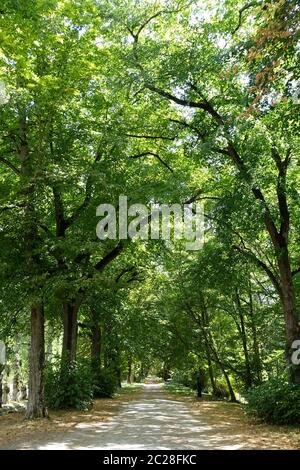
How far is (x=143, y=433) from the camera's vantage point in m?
10.6

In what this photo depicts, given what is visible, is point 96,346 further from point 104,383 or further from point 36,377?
point 36,377

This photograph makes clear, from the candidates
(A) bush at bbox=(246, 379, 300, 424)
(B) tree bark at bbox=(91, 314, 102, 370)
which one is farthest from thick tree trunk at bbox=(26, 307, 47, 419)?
(B) tree bark at bbox=(91, 314, 102, 370)

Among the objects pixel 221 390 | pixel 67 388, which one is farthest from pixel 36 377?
pixel 221 390

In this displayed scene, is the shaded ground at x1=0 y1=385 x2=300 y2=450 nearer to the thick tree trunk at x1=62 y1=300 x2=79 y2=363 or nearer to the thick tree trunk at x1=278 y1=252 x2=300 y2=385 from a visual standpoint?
the thick tree trunk at x1=278 y1=252 x2=300 y2=385

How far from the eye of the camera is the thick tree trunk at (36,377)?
1301cm

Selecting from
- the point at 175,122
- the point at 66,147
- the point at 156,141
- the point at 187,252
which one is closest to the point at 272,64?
the point at 66,147

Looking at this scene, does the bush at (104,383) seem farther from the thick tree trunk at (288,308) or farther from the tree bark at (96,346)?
the thick tree trunk at (288,308)

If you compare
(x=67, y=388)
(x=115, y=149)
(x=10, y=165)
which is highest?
(x=115, y=149)

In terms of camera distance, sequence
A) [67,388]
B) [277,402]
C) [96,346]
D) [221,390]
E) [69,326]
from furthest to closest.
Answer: [221,390] → [96,346] → [69,326] → [67,388] → [277,402]

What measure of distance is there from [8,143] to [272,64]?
10.6m

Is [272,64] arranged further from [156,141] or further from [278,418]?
[156,141]

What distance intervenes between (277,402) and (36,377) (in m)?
6.80

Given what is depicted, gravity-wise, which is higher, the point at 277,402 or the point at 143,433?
the point at 277,402

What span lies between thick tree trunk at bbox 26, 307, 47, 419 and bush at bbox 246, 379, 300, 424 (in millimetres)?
6056
